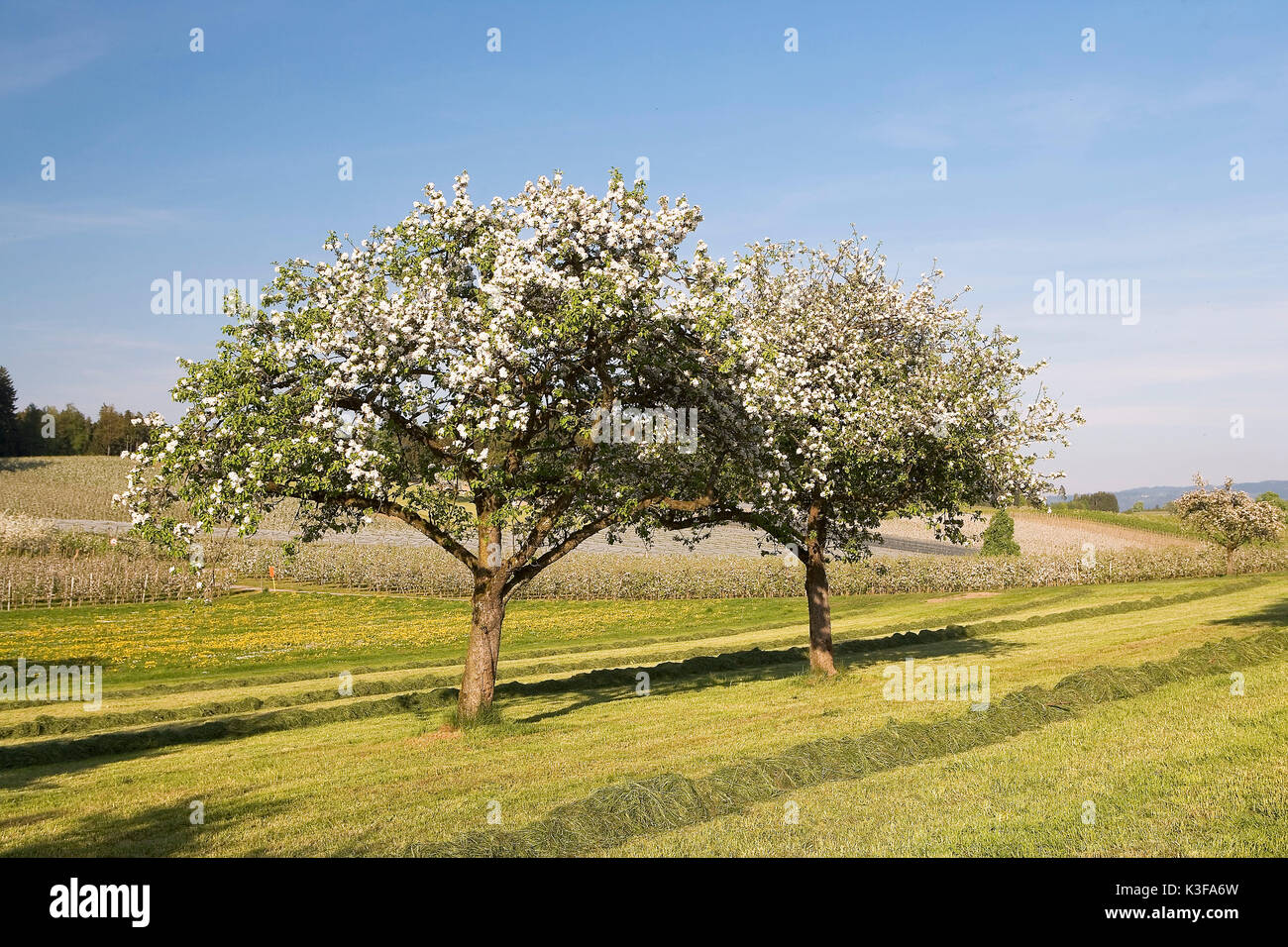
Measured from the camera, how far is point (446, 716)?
947 inches

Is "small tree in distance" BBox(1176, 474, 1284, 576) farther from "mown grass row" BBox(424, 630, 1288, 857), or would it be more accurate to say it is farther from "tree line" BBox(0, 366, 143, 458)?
"tree line" BBox(0, 366, 143, 458)

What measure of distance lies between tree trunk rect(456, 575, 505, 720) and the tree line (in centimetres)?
14512

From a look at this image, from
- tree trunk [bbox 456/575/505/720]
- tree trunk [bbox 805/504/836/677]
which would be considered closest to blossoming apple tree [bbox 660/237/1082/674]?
tree trunk [bbox 805/504/836/677]

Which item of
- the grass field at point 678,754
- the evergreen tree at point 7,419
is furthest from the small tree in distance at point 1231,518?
the evergreen tree at point 7,419

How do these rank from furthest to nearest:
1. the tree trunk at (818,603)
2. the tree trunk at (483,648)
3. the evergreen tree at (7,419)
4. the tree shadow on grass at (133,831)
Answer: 1. the evergreen tree at (7,419)
2. the tree trunk at (818,603)
3. the tree trunk at (483,648)
4. the tree shadow on grass at (133,831)

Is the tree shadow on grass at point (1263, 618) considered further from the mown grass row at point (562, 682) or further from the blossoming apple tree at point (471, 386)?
the blossoming apple tree at point (471, 386)

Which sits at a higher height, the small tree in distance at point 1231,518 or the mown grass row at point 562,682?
→ the small tree in distance at point 1231,518

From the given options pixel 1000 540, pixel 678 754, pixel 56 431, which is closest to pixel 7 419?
pixel 56 431

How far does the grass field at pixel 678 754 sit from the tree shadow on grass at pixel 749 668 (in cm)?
19

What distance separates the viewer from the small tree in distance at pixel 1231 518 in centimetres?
7038

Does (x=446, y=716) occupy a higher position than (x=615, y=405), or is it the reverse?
(x=615, y=405)
